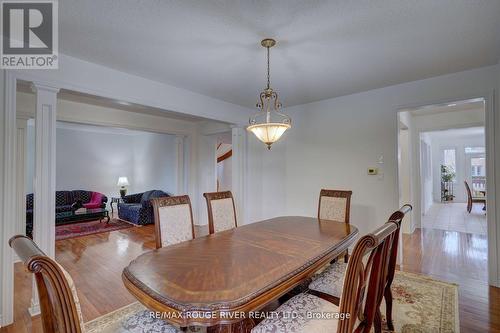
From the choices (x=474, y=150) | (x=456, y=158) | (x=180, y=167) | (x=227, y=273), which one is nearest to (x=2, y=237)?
(x=227, y=273)

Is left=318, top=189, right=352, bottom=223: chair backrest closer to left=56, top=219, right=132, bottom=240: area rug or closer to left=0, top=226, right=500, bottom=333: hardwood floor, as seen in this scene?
left=0, top=226, right=500, bottom=333: hardwood floor

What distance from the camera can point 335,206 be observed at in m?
2.90

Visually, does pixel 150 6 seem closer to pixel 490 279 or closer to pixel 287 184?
pixel 287 184

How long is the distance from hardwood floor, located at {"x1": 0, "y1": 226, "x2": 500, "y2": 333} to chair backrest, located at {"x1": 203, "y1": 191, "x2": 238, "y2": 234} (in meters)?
1.09

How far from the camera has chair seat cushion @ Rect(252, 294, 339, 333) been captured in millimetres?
1218

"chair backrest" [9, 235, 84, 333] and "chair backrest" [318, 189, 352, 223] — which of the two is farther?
"chair backrest" [318, 189, 352, 223]

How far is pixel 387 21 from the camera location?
1837 millimetres

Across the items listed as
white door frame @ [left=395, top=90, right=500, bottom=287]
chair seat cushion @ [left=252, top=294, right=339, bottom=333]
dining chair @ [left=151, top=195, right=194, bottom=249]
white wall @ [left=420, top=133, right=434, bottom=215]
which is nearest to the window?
white wall @ [left=420, top=133, right=434, bottom=215]

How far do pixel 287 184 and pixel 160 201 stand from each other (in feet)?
8.84

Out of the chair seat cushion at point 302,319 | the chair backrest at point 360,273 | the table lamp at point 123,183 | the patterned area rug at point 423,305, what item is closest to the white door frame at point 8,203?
the chair seat cushion at point 302,319

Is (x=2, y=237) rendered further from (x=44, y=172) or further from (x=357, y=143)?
(x=357, y=143)

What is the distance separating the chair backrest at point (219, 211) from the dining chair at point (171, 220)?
30 cm

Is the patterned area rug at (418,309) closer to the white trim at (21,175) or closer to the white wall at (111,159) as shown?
the white trim at (21,175)

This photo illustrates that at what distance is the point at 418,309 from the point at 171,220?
2.37 m
